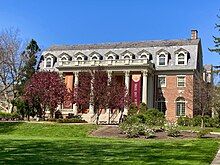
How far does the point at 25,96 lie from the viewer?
46969 mm

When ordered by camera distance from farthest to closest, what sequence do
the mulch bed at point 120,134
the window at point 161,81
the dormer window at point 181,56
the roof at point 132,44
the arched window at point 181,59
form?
the roof at point 132,44 < the window at point 161,81 < the arched window at point 181,59 < the dormer window at point 181,56 < the mulch bed at point 120,134

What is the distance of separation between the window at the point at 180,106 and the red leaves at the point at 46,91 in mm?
18649

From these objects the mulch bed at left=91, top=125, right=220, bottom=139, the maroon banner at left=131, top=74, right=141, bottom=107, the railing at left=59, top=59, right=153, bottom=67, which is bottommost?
the mulch bed at left=91, top=125, right=220, bottom=139

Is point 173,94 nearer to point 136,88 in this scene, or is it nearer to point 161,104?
point 161,104

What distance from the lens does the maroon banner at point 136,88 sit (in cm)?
5350

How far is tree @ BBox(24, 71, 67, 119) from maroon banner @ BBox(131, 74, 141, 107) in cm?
1128

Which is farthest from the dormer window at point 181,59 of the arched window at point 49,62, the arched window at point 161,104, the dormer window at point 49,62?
the arched window at point 49,62

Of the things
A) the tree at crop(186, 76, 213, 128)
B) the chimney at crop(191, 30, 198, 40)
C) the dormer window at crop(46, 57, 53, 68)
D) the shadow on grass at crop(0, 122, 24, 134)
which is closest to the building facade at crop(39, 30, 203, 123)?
the chimney at crop(191, 30, 198, 40)

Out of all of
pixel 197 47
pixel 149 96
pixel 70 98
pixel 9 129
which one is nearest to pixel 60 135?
pixel 9 129

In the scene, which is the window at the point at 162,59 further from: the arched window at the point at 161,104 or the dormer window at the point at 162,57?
the arched window at the point at 161,104

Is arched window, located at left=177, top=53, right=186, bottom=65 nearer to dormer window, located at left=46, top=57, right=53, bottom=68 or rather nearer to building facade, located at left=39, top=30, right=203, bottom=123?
building facade, located at left=39, top=30, right=203, bottom=123

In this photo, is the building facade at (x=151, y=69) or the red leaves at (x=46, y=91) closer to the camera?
the red leaves at (x=46, y=91)

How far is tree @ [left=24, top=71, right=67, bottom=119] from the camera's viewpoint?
1769 inches

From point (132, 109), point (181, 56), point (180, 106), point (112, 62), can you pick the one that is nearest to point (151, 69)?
point (181, 56)
